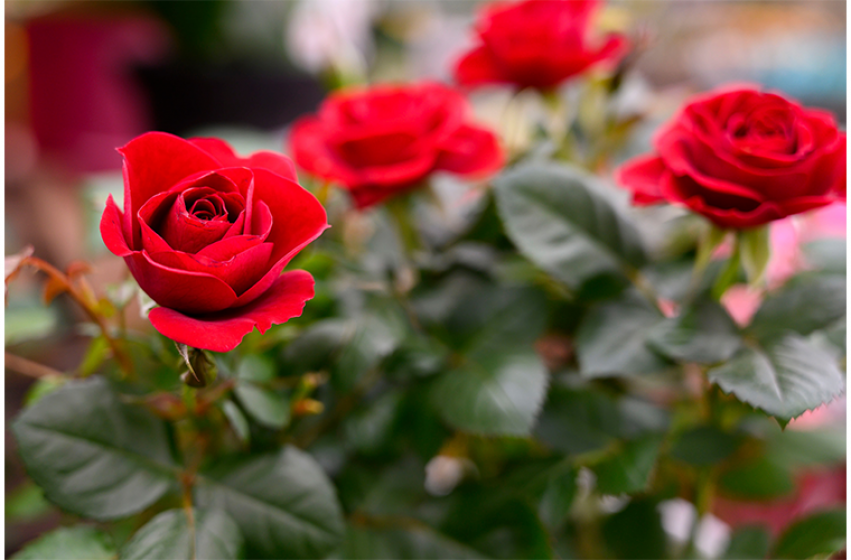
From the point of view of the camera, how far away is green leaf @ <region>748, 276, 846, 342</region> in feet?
0.87

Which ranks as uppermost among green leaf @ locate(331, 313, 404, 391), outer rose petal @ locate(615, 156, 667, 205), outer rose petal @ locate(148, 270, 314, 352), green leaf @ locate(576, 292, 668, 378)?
outer rose petal @ locate(148, 270, 314, 352)

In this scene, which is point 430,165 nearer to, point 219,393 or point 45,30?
point 219,393

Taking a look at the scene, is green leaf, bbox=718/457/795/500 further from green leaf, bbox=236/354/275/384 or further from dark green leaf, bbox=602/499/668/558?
green leaf, bbox=236/354/275/384

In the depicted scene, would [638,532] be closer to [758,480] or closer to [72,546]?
[758,480]

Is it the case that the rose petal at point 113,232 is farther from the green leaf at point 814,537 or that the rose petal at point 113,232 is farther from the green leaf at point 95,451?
the green leaf at point 814,537

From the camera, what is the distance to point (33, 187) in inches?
31.4

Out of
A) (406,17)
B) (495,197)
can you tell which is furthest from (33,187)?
(495,197)

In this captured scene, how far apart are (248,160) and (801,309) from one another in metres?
0.26

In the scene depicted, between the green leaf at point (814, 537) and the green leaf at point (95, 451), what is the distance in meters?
0.32

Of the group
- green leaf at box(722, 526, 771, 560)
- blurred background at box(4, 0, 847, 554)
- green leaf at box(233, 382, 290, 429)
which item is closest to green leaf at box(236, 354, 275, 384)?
green leaf at box(233, 382, 290, 429)

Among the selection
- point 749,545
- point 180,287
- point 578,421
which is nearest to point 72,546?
point 180,287

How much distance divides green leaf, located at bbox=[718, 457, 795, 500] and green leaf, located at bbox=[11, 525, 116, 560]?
35cm

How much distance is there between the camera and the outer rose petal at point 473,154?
34 centimetres

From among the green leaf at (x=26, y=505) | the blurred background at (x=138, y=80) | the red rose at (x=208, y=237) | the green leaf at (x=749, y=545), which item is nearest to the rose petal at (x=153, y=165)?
the red rose at (x=208, y=237)
